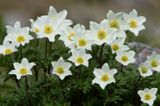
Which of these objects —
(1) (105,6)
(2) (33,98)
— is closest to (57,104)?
(2) (33,98)

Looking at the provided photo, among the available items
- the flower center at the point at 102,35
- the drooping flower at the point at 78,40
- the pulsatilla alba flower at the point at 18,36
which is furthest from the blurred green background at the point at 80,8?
the flower center at the point at 102,35

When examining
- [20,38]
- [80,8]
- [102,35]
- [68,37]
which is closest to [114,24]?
[102,35]

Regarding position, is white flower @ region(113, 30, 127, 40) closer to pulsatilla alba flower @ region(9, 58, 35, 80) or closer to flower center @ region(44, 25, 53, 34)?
flower center @ region(44, 25, 53, 34)

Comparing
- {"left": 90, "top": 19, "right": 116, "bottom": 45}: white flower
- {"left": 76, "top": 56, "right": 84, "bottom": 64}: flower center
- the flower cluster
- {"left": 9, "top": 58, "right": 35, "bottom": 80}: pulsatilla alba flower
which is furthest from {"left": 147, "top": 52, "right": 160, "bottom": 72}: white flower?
{"left": 9, "top": 58, "right": 35, "bottom": 80}: pulsatilla alba flower

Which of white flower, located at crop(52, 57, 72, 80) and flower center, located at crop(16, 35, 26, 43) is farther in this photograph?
flower center, located at crop(16, 35, 26, 43)

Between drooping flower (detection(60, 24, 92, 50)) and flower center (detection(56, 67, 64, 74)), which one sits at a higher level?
drooping flower (detection(60, 24, 92, 50))
